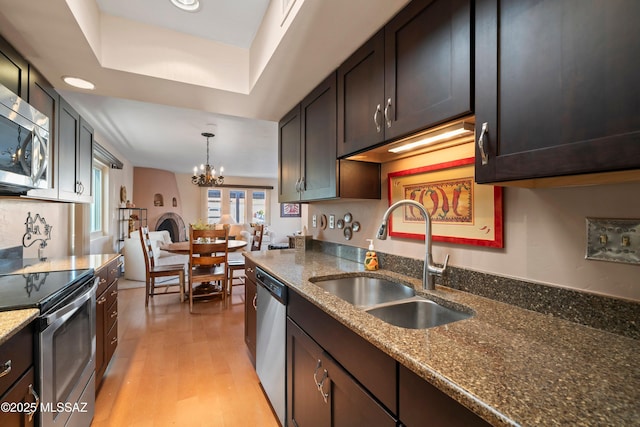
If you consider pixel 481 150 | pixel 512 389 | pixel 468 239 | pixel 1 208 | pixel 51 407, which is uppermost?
pixel 481 150

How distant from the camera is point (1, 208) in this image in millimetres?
1812

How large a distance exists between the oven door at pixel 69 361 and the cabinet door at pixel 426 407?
1328mm

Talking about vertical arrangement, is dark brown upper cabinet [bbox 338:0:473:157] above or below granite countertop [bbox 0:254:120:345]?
above

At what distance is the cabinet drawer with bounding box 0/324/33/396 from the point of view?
87 centimetres

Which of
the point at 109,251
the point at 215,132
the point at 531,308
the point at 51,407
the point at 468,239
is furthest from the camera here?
the point at 109,251

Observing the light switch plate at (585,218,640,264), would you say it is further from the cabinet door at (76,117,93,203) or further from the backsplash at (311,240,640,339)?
the cabinet door at (76,117,93,203)

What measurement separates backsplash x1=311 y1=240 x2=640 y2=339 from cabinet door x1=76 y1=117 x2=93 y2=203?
282 centimetres

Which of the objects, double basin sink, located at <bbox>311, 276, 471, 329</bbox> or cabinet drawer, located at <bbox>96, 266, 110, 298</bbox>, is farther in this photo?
cabinet drawer, located at <bbox>96, 266, 110, 298</bbox>

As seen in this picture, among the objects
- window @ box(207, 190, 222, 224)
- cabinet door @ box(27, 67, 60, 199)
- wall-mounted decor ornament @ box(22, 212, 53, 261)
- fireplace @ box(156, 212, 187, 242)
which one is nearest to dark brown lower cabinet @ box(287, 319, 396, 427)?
cabinet door @ box(27, 67, 60, 199)

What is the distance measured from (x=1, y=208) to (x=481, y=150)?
Answer: 9.13ft

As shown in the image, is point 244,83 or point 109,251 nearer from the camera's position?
point 244,83

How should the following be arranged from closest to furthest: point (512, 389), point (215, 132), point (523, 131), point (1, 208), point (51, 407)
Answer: point (512, 389) < point (523, 131) < point (51, 407) < point (1, 208) < point (215, 132)

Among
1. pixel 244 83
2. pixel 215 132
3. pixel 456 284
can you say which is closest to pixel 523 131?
pixel 456 284

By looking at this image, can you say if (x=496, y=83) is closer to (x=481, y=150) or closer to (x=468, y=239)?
(x=481, y=150)
